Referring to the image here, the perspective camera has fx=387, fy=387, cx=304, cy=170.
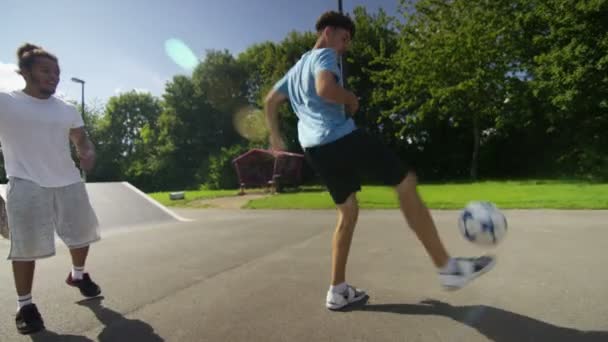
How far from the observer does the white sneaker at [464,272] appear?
235 centimetres

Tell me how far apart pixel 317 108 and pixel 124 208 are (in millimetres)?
7681

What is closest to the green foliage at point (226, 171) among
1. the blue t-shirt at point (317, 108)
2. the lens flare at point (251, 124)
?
the lens flare at point (251, 124)

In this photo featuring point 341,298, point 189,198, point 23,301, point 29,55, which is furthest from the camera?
point 189,198

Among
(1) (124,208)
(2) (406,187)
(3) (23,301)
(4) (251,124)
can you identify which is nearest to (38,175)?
(3) (23,301)

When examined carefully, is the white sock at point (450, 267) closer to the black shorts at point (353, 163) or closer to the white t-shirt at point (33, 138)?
the black shorts at point (353, 163)

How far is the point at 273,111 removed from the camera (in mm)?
3145

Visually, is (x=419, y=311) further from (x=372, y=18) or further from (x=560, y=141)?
(x=372, y=18)

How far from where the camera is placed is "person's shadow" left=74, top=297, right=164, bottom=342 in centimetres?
230

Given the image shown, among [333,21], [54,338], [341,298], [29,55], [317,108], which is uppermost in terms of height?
[333,21]

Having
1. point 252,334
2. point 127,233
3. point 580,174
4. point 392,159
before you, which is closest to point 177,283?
point 252,334

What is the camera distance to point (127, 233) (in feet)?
22.6

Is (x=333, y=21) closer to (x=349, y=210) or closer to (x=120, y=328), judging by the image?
(x=349, y=210)

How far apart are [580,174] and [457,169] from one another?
293 inches

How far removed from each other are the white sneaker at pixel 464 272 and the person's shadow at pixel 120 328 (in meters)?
1.75
